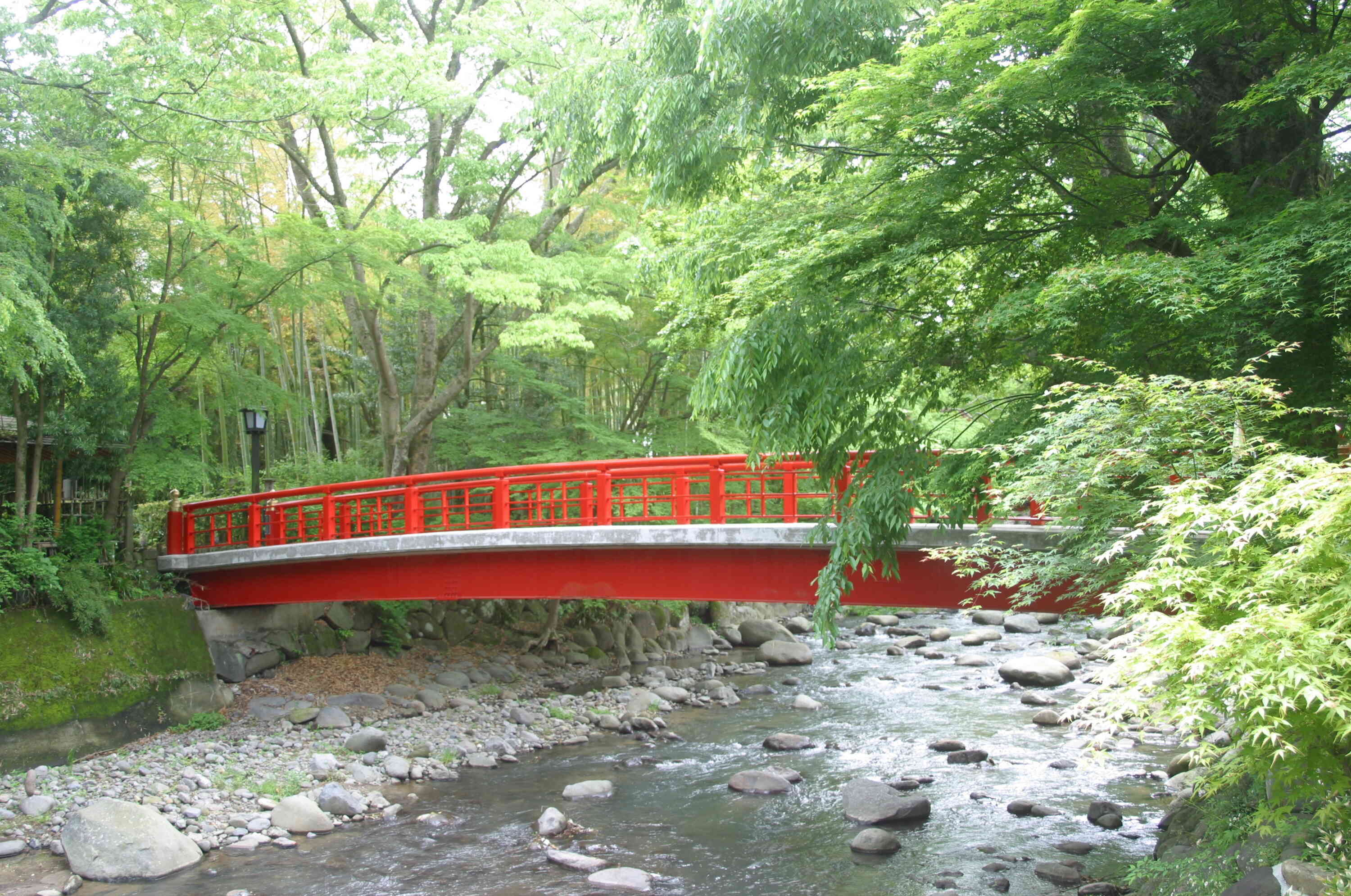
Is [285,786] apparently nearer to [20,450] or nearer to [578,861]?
[578,861]

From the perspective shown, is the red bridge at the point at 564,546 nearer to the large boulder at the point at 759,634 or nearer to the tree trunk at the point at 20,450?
the tree trunk at the point at 20,450

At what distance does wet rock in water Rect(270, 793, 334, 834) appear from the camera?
9102mm

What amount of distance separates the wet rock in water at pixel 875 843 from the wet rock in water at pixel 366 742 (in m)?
5.99

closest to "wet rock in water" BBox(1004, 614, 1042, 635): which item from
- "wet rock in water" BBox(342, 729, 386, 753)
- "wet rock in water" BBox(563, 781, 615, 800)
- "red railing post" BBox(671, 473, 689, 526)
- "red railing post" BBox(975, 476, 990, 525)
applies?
"wet rock in water" BBox(563, 781, 615, 800)

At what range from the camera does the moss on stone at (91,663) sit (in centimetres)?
1048

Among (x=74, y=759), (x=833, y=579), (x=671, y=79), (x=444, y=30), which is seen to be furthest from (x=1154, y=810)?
(x=444, y=30)

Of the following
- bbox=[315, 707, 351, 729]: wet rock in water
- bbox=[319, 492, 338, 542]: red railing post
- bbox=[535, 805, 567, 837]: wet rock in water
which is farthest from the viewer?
bbox=[319, 492, 338, 542]: red railing post

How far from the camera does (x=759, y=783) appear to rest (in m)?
10.4

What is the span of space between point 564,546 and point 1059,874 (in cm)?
571

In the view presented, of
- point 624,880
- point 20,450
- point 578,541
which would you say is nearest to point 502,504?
point 578,541

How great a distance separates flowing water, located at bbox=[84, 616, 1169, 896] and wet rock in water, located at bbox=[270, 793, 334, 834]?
219mm

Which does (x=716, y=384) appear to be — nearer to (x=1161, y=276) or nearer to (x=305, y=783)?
(x=1161, y=276)

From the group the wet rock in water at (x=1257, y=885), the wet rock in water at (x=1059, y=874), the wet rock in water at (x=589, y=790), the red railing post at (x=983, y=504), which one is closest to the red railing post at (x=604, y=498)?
the wet rock in water at (x=589, y=790)

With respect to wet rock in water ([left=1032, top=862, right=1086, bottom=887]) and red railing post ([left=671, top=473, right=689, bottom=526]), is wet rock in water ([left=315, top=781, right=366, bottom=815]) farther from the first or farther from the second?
wet rock in water ([left=1032, top=862, right=1086, bottom=887])
